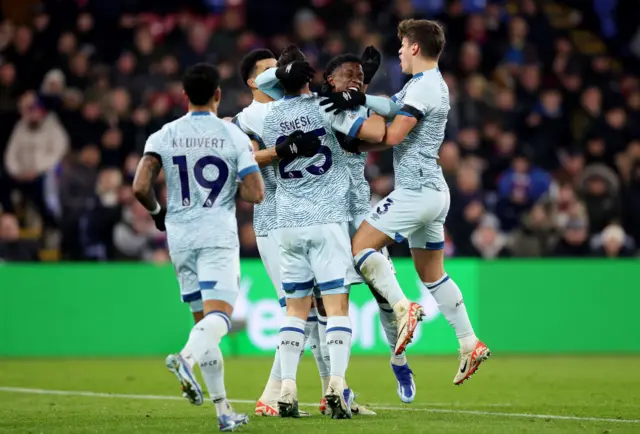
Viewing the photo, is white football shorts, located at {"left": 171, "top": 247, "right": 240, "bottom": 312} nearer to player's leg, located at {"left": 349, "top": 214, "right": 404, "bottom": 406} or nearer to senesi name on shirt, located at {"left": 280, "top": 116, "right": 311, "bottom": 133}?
senesi name on shirt, located at {"left": 280, "top": 116, "right": 311, "bottom": 133}

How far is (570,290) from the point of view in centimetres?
1617

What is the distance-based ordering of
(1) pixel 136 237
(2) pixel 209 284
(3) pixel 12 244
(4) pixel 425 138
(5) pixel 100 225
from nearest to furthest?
(2) pixel 209 284 → (4) pixel 425 138 → (3) pixel 12 244 → (5) pixel 100 225 → (1) pixel 136 237

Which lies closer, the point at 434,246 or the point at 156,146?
the point at 156,146

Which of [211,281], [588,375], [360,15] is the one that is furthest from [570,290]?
[211,281]

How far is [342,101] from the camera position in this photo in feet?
27.8

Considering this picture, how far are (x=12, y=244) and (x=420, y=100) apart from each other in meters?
8.89

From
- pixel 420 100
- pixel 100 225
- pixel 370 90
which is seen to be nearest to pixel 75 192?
pixel 100 225

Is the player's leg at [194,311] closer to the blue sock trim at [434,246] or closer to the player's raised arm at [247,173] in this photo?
the player's raised arm at [247,173]

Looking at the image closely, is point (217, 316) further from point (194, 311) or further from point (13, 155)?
point (13, 155)

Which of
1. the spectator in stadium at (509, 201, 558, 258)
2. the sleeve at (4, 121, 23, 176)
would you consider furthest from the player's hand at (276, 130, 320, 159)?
the sleeve at (4, 121, 23, 176)

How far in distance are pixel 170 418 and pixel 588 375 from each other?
617cm

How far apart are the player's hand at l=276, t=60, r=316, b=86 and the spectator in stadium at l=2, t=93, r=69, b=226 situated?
9.10 metres

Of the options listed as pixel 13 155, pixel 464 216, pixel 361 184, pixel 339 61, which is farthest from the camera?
pixel 13 155

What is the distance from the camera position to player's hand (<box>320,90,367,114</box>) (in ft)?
27.9
